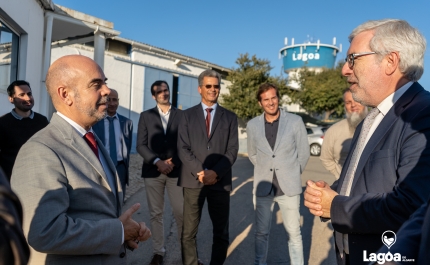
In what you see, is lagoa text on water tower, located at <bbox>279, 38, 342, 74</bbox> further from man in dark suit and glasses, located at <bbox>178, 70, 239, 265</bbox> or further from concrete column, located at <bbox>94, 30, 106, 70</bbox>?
man in dark suit and glasses, located at <bbox>178, 70, 239, 265</bbox>

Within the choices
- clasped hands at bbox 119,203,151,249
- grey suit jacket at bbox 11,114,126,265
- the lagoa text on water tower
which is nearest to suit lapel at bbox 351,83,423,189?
clasped hands at bbox 119,203,151,249

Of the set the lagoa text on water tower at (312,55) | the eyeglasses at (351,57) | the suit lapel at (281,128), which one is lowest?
the suit lapel at (281,128)

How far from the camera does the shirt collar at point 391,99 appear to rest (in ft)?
6.37

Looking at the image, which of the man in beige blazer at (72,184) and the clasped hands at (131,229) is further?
the clasped hands at (131,229)

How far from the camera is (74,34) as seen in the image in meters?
9.82

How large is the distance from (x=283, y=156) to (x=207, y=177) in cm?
96

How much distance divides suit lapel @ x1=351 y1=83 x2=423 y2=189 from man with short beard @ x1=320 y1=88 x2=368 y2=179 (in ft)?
8.27

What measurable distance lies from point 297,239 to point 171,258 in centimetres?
168

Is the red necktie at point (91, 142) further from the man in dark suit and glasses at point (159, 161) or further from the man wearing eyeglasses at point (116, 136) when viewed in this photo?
the man in dark suit and glasses at point (159, 161)

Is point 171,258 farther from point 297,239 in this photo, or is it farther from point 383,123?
point 383,123

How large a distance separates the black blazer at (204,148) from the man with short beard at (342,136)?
4.31ft

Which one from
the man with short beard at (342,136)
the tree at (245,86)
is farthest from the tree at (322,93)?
the man with short beard at (342,136)

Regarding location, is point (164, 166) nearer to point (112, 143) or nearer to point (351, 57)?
point (112, 143)

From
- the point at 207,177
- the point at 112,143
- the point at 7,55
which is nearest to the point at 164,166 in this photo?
the point at 112,143
